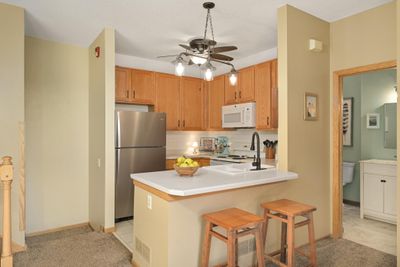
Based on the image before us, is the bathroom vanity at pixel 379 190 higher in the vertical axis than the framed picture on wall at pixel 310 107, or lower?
lower

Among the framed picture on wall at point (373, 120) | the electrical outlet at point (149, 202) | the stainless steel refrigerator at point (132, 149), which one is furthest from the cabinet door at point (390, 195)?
the electrical outlet at point (149, 202)

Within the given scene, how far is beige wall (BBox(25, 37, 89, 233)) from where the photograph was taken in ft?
11.3

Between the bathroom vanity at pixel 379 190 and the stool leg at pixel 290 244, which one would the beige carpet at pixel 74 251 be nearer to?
the stool leg at pixel 290 244

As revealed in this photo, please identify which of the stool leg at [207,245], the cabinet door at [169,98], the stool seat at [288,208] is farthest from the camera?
the cabinet door at [169,98]

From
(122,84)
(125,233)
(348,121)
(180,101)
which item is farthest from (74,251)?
(348,121)

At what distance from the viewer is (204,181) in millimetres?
2125

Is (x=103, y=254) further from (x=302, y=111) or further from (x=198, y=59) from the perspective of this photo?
(x=302, y=111)

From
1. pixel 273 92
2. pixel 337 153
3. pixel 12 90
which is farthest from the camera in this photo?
pixel 273 92

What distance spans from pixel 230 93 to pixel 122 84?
6.31 ft

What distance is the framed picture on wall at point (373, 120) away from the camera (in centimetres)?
420

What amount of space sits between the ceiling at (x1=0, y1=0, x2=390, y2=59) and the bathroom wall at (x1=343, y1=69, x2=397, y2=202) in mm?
1806

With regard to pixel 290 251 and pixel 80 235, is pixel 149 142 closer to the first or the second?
pixel 80 235

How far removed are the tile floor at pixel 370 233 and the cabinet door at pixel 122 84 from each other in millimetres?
3786

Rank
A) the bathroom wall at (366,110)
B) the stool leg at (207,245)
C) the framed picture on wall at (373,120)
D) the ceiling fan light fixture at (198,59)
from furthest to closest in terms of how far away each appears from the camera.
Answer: the framed picture on wall at (373,120) → the bathroom wall at (366,110) → the ceiling fan light fixture at (198,59) → the stool leg at (207,245)
